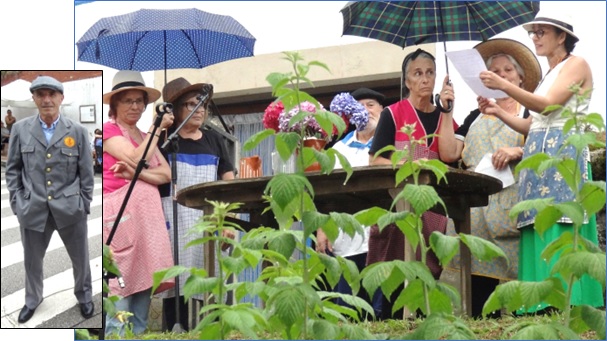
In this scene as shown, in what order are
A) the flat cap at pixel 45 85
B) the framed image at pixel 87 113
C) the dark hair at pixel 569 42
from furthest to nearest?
the dark hair at pixel 569 42, the framed image at pixel 87 113, the flat cap at pixel 45 85

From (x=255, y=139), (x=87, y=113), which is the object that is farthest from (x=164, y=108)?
(x=255, y=139)

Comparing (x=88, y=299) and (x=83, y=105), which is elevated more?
(x=83, y=105)

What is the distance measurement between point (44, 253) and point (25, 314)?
0.82 feet

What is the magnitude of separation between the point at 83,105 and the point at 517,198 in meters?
1.91

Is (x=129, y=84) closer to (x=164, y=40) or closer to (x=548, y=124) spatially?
(x=164, y=40)

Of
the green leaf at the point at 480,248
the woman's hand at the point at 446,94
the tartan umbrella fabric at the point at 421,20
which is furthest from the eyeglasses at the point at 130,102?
the green leaf at the point at 480,248

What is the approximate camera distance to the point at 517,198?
17.2ft

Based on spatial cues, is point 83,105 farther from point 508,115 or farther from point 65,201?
point 508,115

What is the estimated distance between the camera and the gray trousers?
4684 millimetres

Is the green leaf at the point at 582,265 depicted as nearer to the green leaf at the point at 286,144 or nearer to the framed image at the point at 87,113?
the green leaf at the point at 286,144

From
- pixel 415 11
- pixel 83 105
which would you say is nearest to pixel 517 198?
pixel 415 11

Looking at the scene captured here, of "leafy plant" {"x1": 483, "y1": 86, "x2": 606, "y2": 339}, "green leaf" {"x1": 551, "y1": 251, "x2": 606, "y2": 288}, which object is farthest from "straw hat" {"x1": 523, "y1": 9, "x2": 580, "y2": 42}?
"green leaf" {"x1": 551, "y1": 251, "x2": 606, "y2": 288}

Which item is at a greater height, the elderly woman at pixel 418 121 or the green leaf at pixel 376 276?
the elderly woman at pixel 418 121

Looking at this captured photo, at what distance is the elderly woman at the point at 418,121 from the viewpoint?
527 cm
